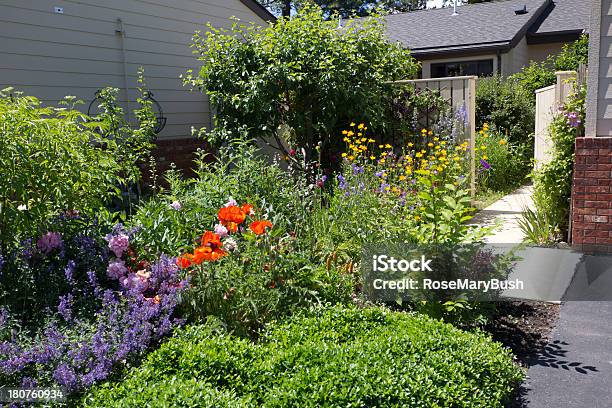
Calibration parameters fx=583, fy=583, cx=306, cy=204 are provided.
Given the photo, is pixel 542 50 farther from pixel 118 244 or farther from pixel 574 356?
pixel 118 244

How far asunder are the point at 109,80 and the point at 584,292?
21.6 feet

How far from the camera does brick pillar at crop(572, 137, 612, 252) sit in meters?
5.70

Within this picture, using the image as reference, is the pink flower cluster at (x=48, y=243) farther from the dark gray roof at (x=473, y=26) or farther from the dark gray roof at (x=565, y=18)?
the dark gray roof at (x=565, y=18)

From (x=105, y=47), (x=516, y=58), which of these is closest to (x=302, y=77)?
(x=105, y=47)

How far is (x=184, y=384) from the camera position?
2.85m

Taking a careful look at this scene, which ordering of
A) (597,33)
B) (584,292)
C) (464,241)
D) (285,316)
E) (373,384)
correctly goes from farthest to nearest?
(597,33) < (584,292) < (464,241) < (285,316) < (373,384)

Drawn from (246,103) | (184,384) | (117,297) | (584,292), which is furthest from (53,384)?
(246,103)

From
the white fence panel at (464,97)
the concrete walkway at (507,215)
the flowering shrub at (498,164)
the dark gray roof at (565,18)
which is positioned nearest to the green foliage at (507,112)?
the flowering shrub at (498,164)

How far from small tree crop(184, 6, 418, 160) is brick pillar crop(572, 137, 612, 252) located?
2.84 meters

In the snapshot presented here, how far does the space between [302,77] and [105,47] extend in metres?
2.87

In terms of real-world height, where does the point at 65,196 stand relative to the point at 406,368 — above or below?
above

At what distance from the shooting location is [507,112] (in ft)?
38.3

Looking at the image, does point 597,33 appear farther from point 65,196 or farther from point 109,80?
point 109,80

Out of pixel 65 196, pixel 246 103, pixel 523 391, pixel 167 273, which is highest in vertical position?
pixel 246 103
